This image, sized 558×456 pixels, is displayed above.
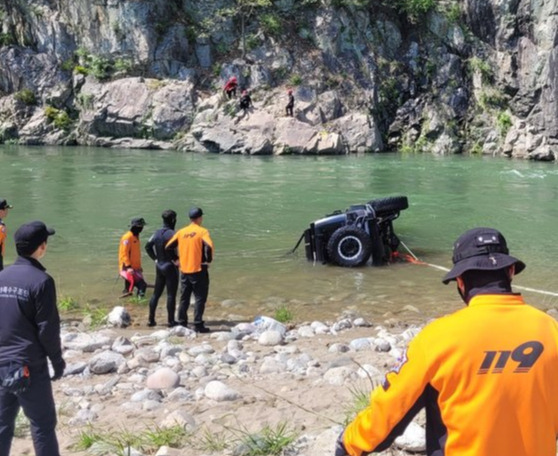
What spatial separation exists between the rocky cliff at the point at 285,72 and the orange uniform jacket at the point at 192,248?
25210 millimetres

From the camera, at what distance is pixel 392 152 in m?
34.6

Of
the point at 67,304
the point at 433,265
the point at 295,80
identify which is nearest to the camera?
the point at 67,304

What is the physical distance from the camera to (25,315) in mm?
3660

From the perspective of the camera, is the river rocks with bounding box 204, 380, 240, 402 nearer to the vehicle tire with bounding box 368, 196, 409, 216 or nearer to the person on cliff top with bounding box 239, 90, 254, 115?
the vehicle tire with bounding box 368, 196, 409, 216

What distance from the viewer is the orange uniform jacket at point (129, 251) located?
917cm

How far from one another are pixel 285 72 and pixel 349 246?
27.8m

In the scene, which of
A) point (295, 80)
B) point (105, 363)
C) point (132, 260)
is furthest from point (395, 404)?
point (295, 80)

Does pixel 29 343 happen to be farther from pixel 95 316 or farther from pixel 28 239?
pixel 95 316

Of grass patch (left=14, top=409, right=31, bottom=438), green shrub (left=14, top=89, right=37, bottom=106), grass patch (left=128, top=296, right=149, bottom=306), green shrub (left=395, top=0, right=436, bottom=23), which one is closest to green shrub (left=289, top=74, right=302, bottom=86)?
green shrub (left=395, top=0, right=436, bottom=23)

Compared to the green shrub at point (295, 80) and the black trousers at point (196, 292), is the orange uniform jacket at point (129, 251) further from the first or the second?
the green shrub at point (295, 80)

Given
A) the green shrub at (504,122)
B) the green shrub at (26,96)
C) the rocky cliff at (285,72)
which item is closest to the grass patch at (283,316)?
the rocky cliff at (285,72)

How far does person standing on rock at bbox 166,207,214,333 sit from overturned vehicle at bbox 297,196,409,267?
12.3 feet

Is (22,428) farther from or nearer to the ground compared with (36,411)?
nearer to the ground

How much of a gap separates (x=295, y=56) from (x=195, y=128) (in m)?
8.70
